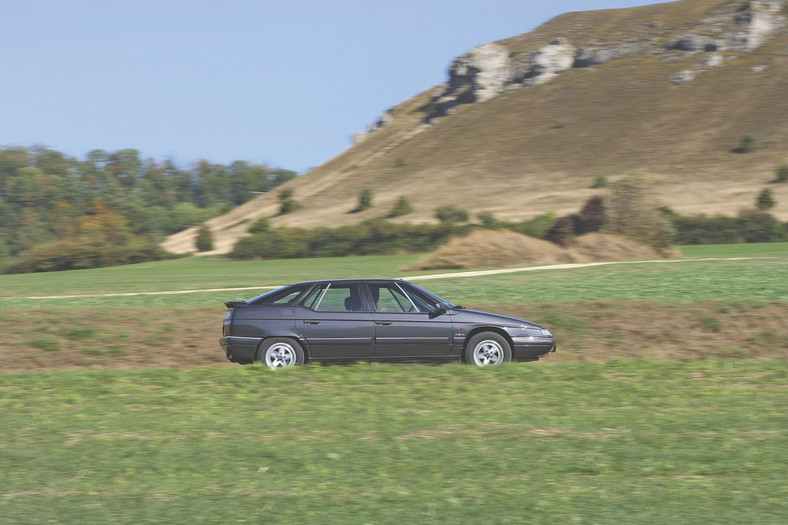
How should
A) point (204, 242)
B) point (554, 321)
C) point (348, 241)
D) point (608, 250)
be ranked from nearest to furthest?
point (554, 321) < point (608, 250) < point (348, 241) < point (204, 242)

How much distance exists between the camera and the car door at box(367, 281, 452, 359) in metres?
12.0

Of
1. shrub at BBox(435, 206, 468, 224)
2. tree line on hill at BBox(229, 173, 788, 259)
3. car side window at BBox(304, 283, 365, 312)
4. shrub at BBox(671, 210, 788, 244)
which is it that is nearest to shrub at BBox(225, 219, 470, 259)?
tree line on hill at BBox(229, 173, 788, 259)

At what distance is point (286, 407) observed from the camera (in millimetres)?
9125

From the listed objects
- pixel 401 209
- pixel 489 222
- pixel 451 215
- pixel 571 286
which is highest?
pixel 401 209

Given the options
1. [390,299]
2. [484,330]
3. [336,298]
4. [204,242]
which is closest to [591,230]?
[484,330]

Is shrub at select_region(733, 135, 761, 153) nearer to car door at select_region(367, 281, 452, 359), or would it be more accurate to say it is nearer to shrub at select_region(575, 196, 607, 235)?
shrub at select_region(575, 196, 607, 235)

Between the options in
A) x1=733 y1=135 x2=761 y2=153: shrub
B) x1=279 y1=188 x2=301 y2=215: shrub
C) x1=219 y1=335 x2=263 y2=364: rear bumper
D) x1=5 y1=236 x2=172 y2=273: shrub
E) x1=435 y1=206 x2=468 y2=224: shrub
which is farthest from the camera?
x1=279 y1=188 x2=301 y2=215: shrub

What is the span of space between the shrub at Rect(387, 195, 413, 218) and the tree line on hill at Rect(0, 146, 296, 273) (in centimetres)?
2160

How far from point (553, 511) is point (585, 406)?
11.8 ft

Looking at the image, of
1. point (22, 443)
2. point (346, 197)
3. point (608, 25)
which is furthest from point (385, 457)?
point (608, 25)

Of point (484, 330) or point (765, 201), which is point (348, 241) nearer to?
point (765, 201)

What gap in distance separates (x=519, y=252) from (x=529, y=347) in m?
25.3

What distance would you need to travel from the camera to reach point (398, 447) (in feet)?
23.8

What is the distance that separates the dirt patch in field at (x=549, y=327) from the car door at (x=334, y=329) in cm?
289
